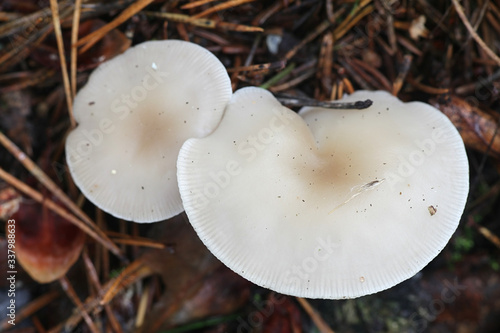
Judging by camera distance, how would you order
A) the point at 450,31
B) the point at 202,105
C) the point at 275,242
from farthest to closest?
the point at 450,31, the point at 202,105, the point at 275,242

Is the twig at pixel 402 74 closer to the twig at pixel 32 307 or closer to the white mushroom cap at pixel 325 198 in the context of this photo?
the white mushroom cap at pixel 325 198

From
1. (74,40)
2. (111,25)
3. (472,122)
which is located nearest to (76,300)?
(74,40)

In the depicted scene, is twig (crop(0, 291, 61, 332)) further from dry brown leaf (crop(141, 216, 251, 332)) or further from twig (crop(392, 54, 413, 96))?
Answer: twig (crop(392, 54, 413, 96))

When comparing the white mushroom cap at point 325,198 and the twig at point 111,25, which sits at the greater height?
the twig at point 111,25

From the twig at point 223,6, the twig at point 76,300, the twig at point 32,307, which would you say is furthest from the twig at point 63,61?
the twig at point 32,307

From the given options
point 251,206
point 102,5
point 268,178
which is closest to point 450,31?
point 268,178

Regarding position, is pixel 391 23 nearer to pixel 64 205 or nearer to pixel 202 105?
pixel 202 105
